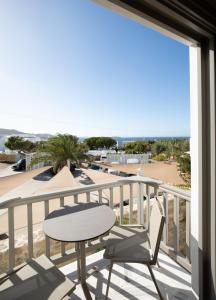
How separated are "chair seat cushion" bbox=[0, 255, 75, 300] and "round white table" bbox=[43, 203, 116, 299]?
22 cm

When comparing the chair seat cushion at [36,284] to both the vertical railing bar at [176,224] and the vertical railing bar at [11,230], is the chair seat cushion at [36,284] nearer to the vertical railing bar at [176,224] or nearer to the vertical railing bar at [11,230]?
the vertical railing bar at [11,230]

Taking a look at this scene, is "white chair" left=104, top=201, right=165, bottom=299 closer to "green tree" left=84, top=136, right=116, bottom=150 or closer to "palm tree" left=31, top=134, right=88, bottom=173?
"palm tree" left=31, top=134, right=88, bottom=173

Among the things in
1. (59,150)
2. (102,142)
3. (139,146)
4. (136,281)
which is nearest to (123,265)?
(136,281)

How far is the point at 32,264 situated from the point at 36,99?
4293mm

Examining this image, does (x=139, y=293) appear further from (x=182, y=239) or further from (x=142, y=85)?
(x=142, y=85)

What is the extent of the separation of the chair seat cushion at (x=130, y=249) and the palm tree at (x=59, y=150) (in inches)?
254

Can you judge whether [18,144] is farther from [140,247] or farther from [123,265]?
[140,247]

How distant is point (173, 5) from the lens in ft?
3.11

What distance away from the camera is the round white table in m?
1.33

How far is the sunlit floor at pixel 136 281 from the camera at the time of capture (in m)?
1.62

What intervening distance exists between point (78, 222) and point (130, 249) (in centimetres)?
52

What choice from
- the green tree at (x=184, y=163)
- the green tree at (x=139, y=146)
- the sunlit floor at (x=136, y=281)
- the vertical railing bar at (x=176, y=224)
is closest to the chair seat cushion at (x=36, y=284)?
the sunlit floor at (x=136, y=281)

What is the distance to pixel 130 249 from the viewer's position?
159 cm

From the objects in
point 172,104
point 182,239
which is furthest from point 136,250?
point 172,104
